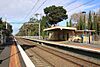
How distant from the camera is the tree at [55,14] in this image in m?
132

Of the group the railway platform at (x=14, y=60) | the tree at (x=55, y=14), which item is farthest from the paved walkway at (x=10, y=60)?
the tree at (x=55, y=14)

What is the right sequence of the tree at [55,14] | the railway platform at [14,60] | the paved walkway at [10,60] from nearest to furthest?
the railway platform at [14,60], the paved walkway at [10,60], the tree at [55,14]

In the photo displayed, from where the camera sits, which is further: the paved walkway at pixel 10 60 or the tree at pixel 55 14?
the tree at pixel 55 14

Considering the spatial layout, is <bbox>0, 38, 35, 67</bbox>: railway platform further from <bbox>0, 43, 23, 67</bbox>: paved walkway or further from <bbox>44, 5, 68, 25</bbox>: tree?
<bbox>44, 5, 68, 25</bbox>: tree

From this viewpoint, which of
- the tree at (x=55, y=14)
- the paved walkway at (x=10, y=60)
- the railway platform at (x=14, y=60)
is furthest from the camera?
the tree at (x=55, y=14)

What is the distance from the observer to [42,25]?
139875 mm

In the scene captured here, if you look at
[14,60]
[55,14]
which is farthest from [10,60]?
[55,14]

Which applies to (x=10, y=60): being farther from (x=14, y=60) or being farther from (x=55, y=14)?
(x=55, y=14)

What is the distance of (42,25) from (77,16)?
22.9 m

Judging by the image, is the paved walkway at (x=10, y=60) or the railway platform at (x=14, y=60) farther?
the paved walkway at (x=10, y=60)

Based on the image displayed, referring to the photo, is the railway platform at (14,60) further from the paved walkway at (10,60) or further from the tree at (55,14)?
the tree at (55,14)

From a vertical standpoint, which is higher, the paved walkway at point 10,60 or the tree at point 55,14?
the tree at point 55,14

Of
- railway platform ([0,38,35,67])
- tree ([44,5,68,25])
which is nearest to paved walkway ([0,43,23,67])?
railway platform ([0,38,35,67])

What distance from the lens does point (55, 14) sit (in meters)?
135
